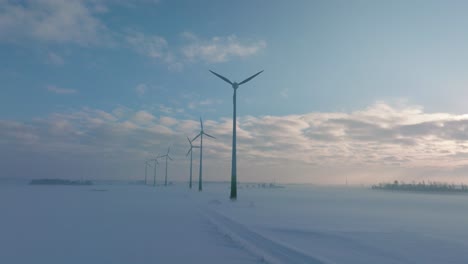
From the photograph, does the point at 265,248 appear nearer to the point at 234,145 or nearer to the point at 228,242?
the point at 228,242

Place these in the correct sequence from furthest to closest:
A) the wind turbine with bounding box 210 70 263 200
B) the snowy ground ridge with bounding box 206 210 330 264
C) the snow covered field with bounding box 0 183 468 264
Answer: the wind turbine with bounding box 210 70 263 200 → the snow covered field with bounding box 0 183 468 264 → the snowy ground ridge with bounding box 206 210 330 264

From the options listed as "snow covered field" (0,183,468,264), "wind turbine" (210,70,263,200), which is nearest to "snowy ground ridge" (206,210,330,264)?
"snow covered field" (0,183,468,264)

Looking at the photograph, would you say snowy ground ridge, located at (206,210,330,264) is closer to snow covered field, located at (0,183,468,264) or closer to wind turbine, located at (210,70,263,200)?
snow covered field, located at (0,183,468,264)

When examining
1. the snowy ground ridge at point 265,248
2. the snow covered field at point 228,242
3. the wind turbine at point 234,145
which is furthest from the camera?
the wind turbine at point 234,145

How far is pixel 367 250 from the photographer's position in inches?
434

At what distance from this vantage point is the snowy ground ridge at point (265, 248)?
960 centimetres

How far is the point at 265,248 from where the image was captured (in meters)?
11.3

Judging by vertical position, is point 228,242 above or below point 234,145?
below

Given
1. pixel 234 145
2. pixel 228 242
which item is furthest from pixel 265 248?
pixel 234 145

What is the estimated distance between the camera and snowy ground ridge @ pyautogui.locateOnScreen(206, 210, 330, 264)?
9.60m

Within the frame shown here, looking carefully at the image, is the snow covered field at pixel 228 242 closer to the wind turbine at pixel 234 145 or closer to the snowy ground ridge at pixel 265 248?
the snowy ground ridge at pixel 265 248

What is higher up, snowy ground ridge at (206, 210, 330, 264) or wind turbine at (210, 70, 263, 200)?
wind turbine at (210, 70, 263, 200)

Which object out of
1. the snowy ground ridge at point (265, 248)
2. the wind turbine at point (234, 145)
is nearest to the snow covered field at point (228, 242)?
the snowy ground ridge at point (265, 248)

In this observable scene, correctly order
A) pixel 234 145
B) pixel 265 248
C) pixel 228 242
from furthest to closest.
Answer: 1. pixel 234 145
2. pixel 228 242
3. pixel 265 248
